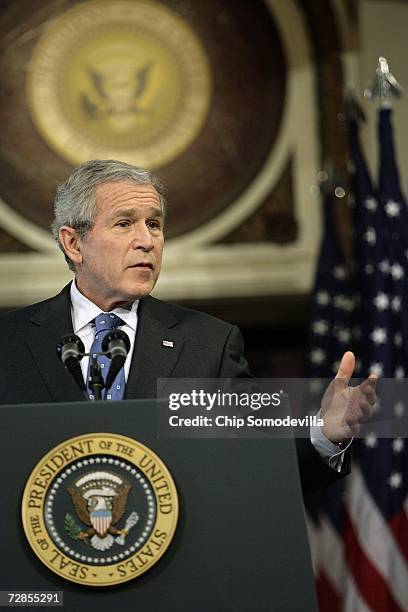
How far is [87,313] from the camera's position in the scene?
2781mm

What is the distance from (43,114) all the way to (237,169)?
139 cm

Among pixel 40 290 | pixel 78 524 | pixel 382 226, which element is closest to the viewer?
pixel 78 524

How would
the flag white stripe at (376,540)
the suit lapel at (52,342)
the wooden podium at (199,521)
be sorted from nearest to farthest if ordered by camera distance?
the wooden podium at (199,521) → the suit lapel at (52,342) → the flag white stripe at (376,540)

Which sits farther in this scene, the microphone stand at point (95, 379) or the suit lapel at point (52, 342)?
the suit lapel at point (52, 342)

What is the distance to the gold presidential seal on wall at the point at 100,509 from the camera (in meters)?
2.05

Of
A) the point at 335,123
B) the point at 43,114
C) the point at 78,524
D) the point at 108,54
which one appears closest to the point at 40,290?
the point at 43,114

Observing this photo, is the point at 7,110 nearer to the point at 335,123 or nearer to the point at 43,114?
the point at 43,114

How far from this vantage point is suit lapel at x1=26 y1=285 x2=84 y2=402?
2.51m

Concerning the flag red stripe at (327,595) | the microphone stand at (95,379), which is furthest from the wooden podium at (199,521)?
the flag red stripe at (327,595)

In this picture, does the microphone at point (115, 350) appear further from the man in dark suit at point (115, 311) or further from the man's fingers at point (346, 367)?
the man's fingers at point (346, 367)

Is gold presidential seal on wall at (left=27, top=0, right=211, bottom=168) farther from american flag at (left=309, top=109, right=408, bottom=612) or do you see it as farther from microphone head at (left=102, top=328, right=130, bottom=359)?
microphone head at (left=102, top=328, right=130, bottom=359)

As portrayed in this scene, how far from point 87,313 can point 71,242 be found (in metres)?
0.22

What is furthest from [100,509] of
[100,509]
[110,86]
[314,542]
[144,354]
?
[110,86]

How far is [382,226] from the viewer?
5.67 metres
